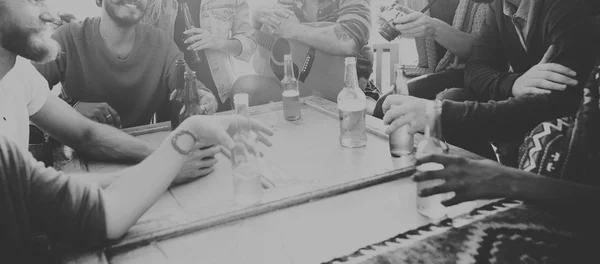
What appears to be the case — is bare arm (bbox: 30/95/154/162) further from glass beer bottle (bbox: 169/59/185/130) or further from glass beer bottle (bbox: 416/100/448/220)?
glass beer bottle (bbox: 416/100/448/220)

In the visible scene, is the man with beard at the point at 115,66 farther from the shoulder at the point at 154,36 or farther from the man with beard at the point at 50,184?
the man with beard at the point at 50,184

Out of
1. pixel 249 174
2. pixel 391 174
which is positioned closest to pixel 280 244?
pixel 249 174

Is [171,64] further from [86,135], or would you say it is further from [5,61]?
[5,61]

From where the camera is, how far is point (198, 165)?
49.6 inches

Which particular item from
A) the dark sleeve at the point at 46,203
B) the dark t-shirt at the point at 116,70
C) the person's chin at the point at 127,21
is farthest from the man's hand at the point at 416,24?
the dark sleeve at the point at 46,203

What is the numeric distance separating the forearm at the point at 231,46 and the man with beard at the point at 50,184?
4.56 ft

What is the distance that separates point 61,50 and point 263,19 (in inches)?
43.9

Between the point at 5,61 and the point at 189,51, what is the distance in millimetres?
1420

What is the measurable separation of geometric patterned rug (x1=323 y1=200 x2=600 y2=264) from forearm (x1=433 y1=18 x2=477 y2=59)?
166 centimetres

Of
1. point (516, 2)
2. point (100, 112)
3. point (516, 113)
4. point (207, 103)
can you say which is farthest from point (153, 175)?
point (516, 2)

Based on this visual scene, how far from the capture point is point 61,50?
229 centimetres

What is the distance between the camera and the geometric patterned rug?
76cm

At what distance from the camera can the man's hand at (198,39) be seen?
256cm

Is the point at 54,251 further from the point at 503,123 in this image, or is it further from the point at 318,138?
the point at 503,123
